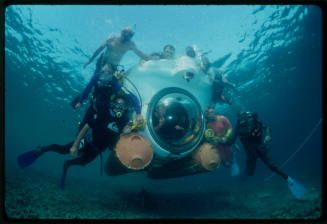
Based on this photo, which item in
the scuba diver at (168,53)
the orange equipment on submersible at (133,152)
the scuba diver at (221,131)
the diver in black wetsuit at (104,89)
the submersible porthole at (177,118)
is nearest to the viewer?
the orange equipment on submersible at (133,152)

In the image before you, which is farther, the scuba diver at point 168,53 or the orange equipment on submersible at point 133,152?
the scuba diver at point 168,53

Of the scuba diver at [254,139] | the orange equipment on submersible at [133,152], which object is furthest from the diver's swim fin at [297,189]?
the orange equipment on submersible at [133,152]

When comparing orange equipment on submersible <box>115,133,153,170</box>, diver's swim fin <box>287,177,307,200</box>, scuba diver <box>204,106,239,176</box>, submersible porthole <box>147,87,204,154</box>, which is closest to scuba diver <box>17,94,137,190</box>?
orange equipment on submersible <box>115,133,153,170</box>

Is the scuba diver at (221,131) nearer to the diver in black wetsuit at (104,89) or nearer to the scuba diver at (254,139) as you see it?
the scuba diver at (254,139)

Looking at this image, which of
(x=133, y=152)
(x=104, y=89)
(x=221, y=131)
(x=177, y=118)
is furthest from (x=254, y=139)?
(x=104, y=89)

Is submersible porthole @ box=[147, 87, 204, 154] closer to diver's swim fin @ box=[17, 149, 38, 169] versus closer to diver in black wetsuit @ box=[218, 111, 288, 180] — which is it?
diver in black wetsuit @ box=[218, 111, 288, 180]

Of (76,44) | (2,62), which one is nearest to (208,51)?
(76,44)

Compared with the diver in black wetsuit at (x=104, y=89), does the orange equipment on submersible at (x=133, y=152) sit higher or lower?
lower

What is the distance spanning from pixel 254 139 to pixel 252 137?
97 millimetres

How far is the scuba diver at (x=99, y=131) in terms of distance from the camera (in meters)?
4.61

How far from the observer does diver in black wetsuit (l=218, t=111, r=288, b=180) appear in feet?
16.5

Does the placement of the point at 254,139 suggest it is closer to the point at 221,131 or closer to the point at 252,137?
the point at 252,137

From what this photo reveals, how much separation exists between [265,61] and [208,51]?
21.4 feet

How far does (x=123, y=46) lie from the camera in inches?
278
